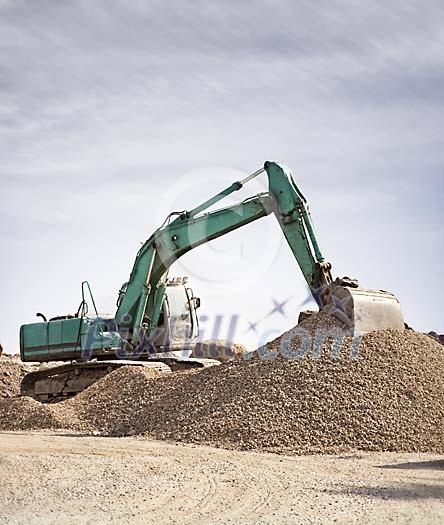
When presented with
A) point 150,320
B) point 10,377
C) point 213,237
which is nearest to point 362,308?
point 213,237

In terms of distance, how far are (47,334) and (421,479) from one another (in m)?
10.5

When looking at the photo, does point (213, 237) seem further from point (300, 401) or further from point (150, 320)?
point (300, 401)

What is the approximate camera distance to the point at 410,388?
12727mm

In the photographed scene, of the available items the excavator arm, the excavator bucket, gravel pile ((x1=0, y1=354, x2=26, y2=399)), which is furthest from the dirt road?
gravel pile ((x1=0, y1=354, x2=26, y2=399))

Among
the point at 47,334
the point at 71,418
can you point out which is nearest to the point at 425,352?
the point at 71,418

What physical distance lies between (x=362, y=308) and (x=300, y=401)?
2.27 m

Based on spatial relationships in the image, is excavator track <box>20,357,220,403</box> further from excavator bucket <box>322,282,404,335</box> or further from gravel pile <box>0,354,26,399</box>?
gravel pile <box>0,354,26,399</box>

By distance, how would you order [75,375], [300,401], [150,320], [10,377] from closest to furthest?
[300,401], [75,375], [150,320], [10,377]

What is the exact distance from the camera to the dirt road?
24.9ft

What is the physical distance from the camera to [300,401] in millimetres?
12273

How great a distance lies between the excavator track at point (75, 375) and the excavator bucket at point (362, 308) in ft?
12.5

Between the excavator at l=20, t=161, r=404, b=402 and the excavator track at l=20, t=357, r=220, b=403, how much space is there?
19 millimetres

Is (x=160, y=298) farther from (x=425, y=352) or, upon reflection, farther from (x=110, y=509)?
(x=110, y=509)

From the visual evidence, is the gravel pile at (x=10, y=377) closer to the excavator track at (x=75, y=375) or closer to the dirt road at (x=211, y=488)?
the excavator track at (x=75, y=375)
